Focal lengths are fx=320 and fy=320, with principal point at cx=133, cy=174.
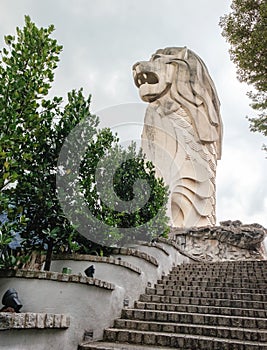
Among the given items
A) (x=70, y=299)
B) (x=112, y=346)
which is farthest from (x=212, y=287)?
(x=70, y=299)

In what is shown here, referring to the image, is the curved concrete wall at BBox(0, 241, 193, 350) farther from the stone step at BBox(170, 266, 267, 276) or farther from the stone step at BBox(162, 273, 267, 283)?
the stone step at BBox(170, 266, 267, 276)

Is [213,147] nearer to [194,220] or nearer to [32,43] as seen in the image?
[194,220]

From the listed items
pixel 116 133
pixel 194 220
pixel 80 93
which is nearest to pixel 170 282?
pixel 116 133

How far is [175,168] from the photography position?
46.6ft

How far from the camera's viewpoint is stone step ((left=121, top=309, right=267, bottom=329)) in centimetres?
379

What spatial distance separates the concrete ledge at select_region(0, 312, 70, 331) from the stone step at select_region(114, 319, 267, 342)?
1.13 metres

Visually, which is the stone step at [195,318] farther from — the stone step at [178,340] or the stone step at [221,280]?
the stone step at [221,280]

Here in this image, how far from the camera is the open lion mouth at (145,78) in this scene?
52.6ft

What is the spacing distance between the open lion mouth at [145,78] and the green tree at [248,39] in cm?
845

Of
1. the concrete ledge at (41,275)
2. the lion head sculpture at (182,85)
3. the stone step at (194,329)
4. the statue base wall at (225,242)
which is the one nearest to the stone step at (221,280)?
the stone step at (194,329)

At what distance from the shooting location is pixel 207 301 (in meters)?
4.61

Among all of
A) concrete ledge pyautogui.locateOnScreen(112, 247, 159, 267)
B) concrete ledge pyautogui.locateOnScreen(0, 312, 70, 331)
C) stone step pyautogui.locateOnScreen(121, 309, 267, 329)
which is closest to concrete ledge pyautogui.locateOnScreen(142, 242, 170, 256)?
concrete ledge pyautogui.locateOnScreen(112, 247, 159, 267)

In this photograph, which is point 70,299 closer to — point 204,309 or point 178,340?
point 178,340

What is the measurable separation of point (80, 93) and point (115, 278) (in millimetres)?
2782
